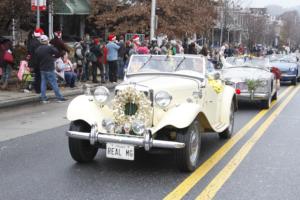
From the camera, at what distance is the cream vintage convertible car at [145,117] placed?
6918 mm

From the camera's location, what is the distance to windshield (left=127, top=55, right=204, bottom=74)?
8703 mm

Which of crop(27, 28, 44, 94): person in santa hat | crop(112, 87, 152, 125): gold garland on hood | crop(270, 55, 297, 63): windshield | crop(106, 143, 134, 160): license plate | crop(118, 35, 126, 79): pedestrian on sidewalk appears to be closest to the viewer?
crop(106, 143, 134, 160): license plate

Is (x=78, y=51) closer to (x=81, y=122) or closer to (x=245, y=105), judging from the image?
(x=245, y=105)

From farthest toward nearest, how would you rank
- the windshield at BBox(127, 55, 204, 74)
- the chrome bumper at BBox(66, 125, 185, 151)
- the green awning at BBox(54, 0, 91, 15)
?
the green awning at BBox(54, 0, 91, 15) < the windshield at BBox(127, 55, 204, 74) < the chrome bumper at BBox(66, 125, 185, 151)

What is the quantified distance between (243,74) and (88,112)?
8.41 meters

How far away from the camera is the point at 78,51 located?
64.0ft

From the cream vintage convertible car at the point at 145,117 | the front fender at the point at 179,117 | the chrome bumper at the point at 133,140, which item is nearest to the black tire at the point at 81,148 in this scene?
the cream vintage convertible car at the point at 145,117

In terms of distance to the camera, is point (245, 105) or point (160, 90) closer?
point (160, 90)

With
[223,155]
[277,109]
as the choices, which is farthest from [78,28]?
[223,155]

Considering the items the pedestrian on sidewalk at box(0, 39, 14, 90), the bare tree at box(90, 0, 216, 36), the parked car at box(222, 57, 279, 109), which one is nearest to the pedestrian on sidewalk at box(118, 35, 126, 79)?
the pedestrian on sidewalk at box(0, 39, 14, 90)

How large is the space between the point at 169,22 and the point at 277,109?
1923cm

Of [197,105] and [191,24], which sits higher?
[191,24]

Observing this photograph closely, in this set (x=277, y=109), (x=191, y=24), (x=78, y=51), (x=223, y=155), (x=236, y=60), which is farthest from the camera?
(x=191, y=24)

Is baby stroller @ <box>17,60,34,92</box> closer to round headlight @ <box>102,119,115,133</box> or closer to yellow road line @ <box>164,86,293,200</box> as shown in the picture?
yellow road line @ <box>164,86,293,200</box>
